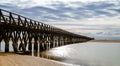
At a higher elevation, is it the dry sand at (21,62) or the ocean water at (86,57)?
the dry sand at (21,62)

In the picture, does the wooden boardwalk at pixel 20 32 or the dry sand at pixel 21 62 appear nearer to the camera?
the dry sand at pixel 21 62

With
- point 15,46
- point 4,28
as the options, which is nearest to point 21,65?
point 4,28

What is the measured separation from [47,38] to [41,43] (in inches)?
185

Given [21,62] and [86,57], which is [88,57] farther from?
[21,62]

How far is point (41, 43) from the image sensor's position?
126 ft

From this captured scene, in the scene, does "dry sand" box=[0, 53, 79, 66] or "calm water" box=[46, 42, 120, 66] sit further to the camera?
"calm water" box=[46, 42, 120, 66]

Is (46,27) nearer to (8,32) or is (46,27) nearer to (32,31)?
(32,31)

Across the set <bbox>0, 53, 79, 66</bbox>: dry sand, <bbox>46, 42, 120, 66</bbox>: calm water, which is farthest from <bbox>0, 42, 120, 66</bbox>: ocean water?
<bbox>0, 53, 79, 66</bbox>: dry sand

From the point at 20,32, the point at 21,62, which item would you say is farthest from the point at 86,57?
the point at 21,62

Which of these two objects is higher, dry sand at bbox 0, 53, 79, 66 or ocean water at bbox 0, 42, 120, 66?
dry sand at bbox 0, 53, 79, 66

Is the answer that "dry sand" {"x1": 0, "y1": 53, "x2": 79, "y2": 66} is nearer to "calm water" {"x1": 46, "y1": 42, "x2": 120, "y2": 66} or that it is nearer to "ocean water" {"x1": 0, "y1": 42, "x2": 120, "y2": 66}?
"ocean water" {"x1": 0, "y1": 42, "x2": 120, "y2": 66}

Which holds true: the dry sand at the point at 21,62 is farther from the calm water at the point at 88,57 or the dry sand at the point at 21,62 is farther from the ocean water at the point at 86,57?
the calm water at the point at 88,57

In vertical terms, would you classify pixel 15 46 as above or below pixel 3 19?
below

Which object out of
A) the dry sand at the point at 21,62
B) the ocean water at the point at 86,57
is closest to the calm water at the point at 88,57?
the ocean water at the point at 86,57
